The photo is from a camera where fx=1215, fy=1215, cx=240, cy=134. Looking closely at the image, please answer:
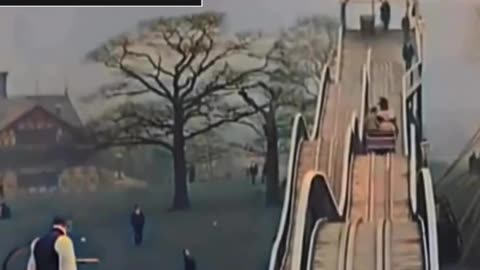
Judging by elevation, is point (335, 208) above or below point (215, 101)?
below

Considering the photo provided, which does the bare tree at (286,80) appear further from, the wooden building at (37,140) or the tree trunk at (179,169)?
the wooden building at (37,140)

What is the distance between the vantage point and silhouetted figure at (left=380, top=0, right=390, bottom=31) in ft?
8.68

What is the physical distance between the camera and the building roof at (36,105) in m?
2.64

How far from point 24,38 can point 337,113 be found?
70 centimetres

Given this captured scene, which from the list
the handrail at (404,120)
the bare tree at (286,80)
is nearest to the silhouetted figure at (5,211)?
the bare tree at (286,80)

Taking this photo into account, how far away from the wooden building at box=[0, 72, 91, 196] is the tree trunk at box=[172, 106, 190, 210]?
0.19 metres

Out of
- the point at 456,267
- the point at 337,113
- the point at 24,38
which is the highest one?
the point at 24,38

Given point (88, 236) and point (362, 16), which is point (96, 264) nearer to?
point (88, 236)

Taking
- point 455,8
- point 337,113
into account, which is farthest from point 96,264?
point 455,8

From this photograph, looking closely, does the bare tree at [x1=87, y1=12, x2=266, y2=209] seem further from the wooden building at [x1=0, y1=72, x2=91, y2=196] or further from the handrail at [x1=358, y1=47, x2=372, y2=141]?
the handrail at [x1=358, y1=47, x2=372, y2=141]

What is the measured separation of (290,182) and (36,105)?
58 centimetres

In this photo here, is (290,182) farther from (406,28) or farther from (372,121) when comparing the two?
(406,28)

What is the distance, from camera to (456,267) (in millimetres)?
2582

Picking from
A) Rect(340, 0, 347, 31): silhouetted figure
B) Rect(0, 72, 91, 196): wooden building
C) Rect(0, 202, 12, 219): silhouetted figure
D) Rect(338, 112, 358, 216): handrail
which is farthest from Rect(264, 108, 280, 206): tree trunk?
Rect(0, 202, 12, 219): silhouetted figure
